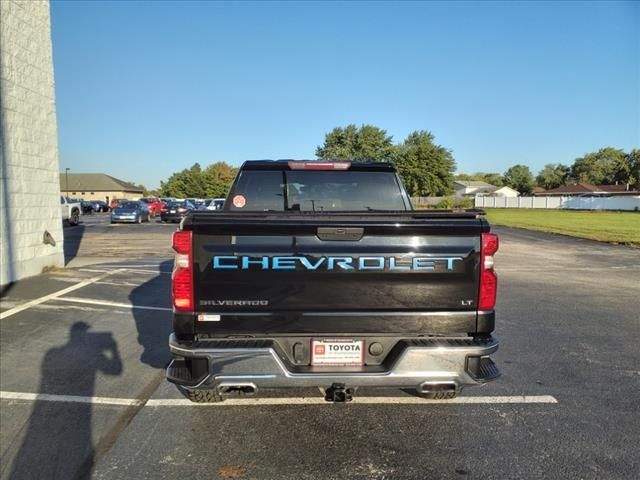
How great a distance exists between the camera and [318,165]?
175 inches

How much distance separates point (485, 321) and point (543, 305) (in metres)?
5.45

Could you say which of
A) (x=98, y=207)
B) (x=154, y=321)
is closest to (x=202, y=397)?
(x=154, y=321)

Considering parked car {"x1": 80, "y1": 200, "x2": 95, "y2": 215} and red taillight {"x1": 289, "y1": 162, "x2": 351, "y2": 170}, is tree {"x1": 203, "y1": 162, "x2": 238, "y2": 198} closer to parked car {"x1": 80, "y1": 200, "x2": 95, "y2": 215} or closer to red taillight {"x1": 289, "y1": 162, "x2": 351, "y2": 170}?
parked car {"x1": 80, "y1": 200, "x2": 95, "y2": 215}

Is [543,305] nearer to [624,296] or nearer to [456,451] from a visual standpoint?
[624,296]

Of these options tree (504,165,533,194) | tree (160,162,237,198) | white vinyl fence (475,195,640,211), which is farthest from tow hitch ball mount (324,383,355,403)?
tree (504,165,533,194)

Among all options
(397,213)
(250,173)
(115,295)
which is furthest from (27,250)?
(397,213)

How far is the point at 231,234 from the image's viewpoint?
3014 millimetres

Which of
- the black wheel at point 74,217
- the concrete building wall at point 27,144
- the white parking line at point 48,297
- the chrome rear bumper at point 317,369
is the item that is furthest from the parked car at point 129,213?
the chrome rear bumper at point 317,369

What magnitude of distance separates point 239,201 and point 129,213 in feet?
95.9

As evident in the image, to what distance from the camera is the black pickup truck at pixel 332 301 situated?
3033 millimetres

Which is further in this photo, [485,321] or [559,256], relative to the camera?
[559,256]

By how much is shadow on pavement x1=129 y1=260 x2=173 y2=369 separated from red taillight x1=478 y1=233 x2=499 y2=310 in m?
3.29

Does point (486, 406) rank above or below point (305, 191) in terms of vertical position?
below

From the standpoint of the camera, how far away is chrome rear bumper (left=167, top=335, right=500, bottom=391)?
9.96 feet
